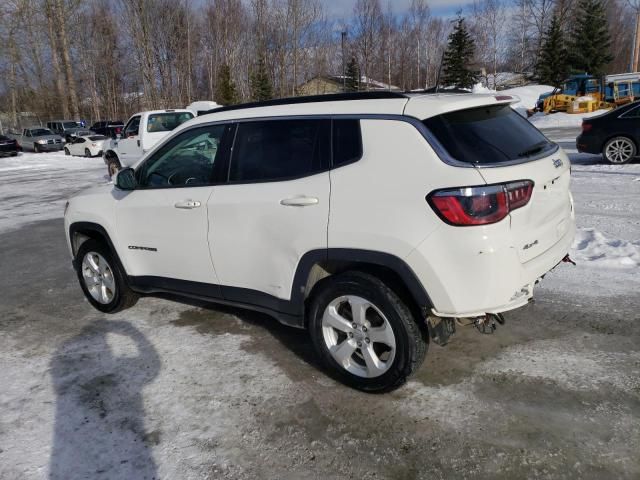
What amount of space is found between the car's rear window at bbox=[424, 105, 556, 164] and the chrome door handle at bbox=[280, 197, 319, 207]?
84 cm

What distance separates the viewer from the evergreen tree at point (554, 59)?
47312mm

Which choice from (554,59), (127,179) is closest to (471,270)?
(127,179)

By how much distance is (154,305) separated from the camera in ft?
17.0

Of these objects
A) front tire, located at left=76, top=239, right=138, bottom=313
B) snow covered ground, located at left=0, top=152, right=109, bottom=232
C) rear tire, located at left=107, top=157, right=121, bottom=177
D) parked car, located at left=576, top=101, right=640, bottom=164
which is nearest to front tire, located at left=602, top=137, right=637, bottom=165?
parked car, located at left=576, top=101, right=640, bottom=164

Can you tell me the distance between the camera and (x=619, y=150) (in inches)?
465

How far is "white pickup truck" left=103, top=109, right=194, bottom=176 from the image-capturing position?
14.1m

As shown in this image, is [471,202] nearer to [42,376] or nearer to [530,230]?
[530,230]

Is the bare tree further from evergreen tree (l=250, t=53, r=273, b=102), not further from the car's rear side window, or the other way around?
the car's rear side window

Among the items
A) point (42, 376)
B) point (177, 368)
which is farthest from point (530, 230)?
point (42, 376)

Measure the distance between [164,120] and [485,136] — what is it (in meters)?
12.9

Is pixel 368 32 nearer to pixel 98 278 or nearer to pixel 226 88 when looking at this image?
pixel 226 88

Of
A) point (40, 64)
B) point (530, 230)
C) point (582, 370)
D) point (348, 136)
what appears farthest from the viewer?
point (40, 64)

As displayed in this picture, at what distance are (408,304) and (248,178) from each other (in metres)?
1.45

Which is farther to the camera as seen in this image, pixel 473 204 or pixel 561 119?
pixel 561 119
